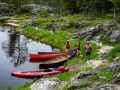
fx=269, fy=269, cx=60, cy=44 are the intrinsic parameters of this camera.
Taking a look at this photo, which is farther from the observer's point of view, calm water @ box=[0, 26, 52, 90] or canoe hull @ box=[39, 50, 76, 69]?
canoe hull @ box=[39, 50, 76, 69]

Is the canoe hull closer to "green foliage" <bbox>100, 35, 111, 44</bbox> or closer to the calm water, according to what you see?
the calm water

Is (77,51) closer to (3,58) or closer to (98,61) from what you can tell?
(98,61)

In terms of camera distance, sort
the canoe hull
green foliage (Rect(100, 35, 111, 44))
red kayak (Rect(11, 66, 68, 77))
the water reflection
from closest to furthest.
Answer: red kayak (Rect(11, 66, 68, 77)), the canoe hull, the water reflection, green foliage (Rect(100, 35, 111, 44))

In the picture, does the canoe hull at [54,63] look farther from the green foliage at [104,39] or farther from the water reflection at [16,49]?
the green foliage at [104,39]

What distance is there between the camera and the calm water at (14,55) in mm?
32044

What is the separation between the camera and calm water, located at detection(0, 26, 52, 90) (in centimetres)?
3204

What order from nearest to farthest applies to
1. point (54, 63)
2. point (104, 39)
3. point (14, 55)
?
point (54, 63) < point (14, 55) < point (104, 39)

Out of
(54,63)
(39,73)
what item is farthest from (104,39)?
(39,73)

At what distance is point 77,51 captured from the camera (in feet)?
132

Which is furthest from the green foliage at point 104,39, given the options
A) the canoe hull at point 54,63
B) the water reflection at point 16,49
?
the water reflection at point 16,49

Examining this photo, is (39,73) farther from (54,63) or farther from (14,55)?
(14,55)

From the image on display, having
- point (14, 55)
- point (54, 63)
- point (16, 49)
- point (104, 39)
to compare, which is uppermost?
point (104, 39)

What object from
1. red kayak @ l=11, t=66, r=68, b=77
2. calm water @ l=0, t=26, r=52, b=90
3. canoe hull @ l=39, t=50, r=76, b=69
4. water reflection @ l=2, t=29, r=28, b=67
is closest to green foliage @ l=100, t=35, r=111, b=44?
canoe hull @ l=39, t=50, r=76, b=69

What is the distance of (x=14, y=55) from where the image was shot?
152ft
